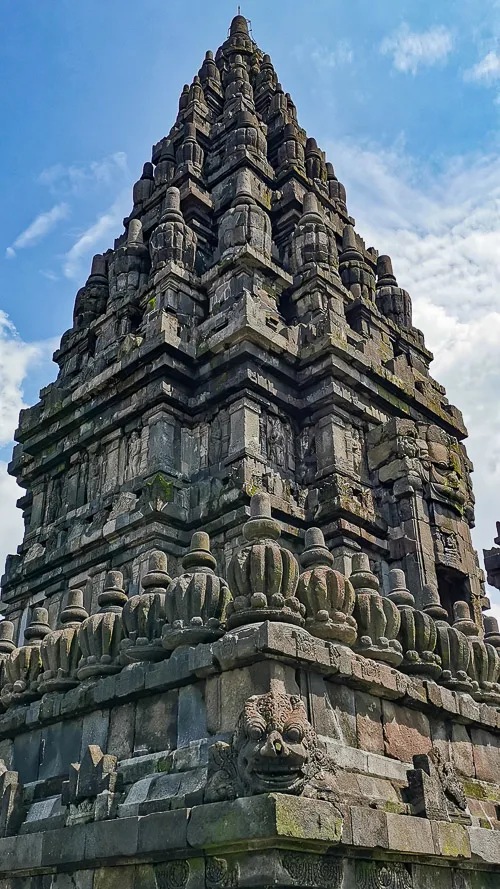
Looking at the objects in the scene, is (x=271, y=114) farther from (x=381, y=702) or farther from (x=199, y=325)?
(x=381, y=702)

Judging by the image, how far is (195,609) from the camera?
10383 mm

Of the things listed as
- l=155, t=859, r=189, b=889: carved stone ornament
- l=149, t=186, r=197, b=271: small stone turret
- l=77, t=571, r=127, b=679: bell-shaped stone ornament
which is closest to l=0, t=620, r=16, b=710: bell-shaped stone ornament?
l=77, t=571, r=127, b=679: bell-shaped stone ornament

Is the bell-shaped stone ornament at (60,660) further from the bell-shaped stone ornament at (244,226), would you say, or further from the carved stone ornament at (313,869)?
the bell-shaped stone ornament at (244,226)

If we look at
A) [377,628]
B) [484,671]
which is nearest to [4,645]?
[377,628]

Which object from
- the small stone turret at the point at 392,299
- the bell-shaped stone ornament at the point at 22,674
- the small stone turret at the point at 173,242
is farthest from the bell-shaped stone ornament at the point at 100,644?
the small stone turret at the point at 392,299

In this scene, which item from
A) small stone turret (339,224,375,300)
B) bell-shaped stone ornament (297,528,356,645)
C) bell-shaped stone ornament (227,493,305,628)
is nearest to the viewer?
bell-shaped stone ornament (227,493,305,628)

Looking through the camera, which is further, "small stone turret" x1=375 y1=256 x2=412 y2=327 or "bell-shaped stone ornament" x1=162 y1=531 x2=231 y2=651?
"small stone turret" x1=375 y1=256 x2=412 y2=327

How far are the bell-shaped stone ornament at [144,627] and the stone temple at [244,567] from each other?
44mm

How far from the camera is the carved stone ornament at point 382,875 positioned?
8547 millimetres

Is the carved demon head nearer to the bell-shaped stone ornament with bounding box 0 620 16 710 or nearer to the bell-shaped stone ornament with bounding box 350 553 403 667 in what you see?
the bell-shaped stone ornament with bounding box 350 553 403 667

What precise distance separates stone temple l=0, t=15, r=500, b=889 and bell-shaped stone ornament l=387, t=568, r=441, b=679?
3cm

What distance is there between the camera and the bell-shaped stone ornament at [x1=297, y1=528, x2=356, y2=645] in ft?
32.9

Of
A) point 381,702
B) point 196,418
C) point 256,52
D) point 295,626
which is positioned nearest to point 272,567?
point 295,626

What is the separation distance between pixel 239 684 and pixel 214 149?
62.0 feet
